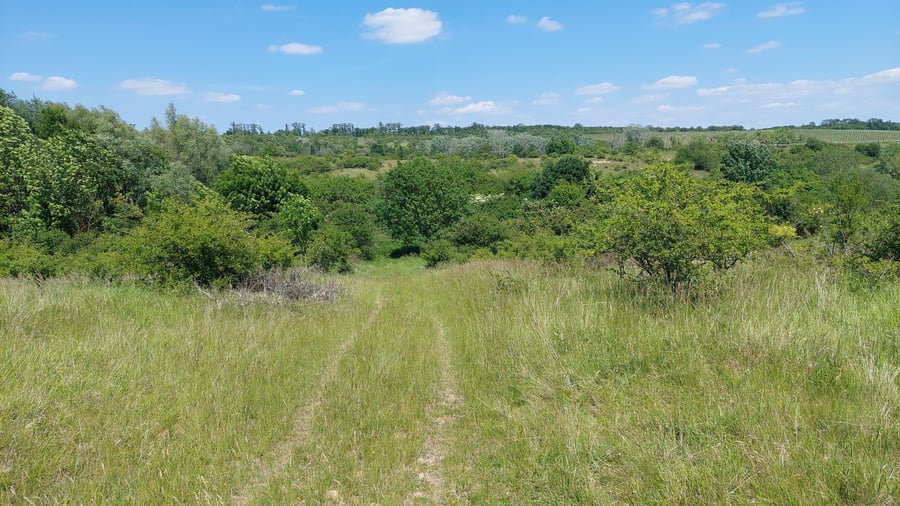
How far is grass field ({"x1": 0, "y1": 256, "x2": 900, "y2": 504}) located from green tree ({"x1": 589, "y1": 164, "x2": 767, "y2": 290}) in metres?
0.55

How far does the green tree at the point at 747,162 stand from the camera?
61.0 metres

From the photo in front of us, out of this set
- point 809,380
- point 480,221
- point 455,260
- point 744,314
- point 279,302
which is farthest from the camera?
point 480,221

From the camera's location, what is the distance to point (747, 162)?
62.7 metres

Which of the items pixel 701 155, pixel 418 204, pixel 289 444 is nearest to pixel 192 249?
pixel 289 444

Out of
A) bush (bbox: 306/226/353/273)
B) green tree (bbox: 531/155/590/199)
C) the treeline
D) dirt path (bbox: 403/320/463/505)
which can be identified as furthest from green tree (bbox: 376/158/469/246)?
dirt path (bbox: 403/320/463/505)

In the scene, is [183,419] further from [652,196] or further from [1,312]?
[652,196]

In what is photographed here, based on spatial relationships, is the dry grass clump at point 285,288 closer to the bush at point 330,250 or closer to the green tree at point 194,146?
the bush at point 330,250

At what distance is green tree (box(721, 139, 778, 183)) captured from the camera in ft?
200

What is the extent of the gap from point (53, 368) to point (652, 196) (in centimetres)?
810

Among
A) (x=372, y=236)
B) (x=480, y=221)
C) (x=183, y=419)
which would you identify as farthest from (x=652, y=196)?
(x=372, y=236)

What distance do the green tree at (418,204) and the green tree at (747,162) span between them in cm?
4345

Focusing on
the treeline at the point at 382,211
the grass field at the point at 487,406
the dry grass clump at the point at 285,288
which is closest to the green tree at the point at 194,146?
the treeline at the point at 382,211

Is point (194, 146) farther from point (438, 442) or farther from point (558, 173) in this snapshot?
point (438, 442)

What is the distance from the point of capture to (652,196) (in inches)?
291
